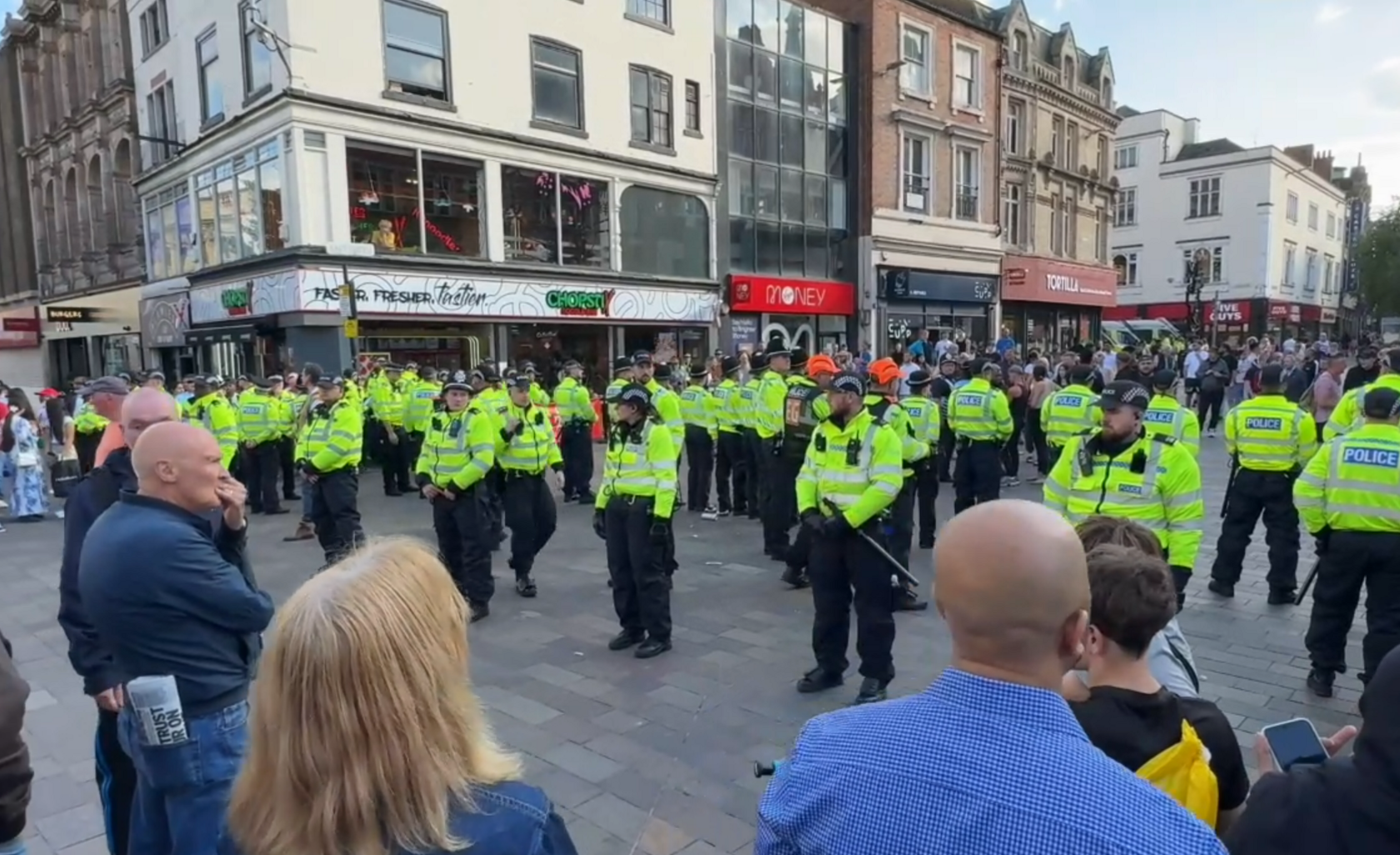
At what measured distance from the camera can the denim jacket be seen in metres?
1.39

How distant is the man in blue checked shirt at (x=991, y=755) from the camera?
1.18 meters

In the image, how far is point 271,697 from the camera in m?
1.42

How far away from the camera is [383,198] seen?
18.3 m

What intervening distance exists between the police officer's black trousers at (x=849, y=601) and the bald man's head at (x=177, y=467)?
11.3 feet

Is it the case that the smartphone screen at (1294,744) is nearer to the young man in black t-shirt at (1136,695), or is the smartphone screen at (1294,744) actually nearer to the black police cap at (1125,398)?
the young man in black t-shirt at (1136,695)

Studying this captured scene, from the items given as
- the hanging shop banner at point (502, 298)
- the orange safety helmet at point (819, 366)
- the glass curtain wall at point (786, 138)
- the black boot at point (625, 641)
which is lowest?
the black boot at point (625, 641)

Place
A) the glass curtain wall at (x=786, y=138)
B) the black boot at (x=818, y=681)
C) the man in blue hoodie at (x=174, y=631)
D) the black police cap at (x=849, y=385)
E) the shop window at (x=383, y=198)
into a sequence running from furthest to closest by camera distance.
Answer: the glass curtain wall at (x=786, y=138)
the shop window at (x=383, y=198)
the black police cap at (x=849, y=385)
the black boot at (x=818, y=681)
the man in blue hoodie at (x=174, y=631)

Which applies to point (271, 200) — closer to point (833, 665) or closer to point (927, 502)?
point (927, 502)

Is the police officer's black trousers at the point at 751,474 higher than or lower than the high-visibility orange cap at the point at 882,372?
lower

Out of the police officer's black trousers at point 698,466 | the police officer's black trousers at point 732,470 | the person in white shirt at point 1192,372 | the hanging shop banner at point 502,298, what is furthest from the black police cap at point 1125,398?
the person in white shirt at point 1192,372

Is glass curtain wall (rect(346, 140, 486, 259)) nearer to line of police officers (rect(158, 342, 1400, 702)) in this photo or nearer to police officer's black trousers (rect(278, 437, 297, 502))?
police officer's black trousers (rect(278, 437, 297, 502))

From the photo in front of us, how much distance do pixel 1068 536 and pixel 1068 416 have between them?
27.6 feet

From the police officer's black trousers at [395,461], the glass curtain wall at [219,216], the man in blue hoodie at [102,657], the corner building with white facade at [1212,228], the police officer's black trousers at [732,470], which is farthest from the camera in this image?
the corner building with white facade at [1212,228]

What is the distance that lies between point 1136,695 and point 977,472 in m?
7.99
